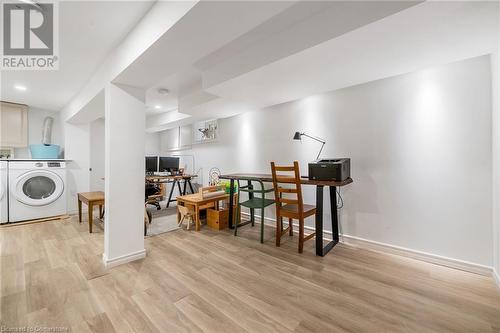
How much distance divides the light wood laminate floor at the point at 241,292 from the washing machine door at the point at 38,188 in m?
1.41

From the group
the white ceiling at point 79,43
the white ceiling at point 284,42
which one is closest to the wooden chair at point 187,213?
the white ceiling at point 284,42

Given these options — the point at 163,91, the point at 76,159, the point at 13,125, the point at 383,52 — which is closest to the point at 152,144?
the point at 76,159

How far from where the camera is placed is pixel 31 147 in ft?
13.0

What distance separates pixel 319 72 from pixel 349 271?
209 cm

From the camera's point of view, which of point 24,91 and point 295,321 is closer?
point 295,321

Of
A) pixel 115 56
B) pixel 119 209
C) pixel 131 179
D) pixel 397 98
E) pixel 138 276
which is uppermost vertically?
pixel 115 56

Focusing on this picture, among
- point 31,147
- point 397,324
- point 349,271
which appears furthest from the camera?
point 31,147

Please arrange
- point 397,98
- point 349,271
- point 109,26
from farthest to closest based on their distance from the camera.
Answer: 1. point 397,98
2. point 349,271
3. point 109,26

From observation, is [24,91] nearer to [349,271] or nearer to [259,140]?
[259,140]

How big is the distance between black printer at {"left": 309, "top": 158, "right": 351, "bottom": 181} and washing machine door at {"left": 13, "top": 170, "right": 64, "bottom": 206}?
4702mm

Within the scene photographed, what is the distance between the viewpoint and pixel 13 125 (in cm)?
390

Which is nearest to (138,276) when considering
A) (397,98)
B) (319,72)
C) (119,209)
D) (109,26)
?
(119,209)

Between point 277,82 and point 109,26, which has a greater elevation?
point 109,26

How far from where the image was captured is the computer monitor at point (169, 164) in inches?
185
